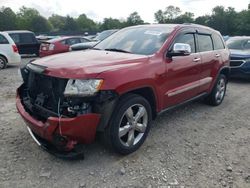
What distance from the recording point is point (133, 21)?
7875cm

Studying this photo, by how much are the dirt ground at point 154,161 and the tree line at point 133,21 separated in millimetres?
50344

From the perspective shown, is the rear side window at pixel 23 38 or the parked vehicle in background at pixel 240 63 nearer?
the parked vehicle in background at pixel 240 63

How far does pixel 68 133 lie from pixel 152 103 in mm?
1449

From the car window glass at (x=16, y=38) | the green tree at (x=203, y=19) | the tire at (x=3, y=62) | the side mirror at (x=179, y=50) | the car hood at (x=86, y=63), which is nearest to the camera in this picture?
the car hood at (x=86, y=63)

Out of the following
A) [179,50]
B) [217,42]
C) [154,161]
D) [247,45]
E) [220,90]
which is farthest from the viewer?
[247,45]

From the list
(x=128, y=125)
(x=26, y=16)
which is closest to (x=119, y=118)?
(x=128, y=125)

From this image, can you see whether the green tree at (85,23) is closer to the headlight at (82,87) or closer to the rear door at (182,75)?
the rear door at (182,75)

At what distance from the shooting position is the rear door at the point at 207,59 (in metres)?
5.29

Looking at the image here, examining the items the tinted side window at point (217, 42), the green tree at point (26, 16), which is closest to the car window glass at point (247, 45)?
the tinted side window at point (217, 42)

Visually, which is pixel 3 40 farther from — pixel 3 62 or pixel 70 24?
pixel 70 24

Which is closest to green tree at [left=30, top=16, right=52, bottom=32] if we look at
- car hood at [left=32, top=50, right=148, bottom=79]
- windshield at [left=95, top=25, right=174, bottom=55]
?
windshield at [left=95, top=25, right=174, bottom=55]

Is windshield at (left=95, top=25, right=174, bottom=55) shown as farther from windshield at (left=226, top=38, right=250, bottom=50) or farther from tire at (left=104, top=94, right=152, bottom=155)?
windshield at (left=226, top=38, right=250, bottom=50)

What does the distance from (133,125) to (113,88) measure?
72cm

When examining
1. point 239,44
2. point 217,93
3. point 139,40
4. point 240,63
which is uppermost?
point 139,40
